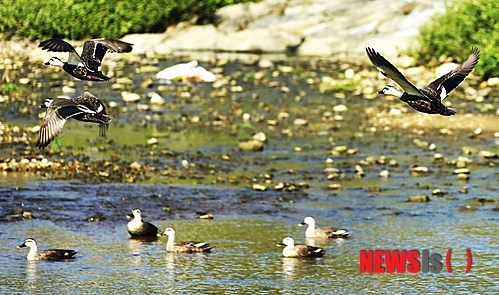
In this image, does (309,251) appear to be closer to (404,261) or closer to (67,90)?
(404,261)

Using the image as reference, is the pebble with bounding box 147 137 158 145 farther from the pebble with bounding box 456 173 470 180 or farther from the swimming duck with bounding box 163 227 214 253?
the swimming duck with bounding box 163 227 214 253

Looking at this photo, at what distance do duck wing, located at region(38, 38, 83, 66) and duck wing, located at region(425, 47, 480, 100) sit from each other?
16.0 ft

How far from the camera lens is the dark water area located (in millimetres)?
16031

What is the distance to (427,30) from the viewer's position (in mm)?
39500

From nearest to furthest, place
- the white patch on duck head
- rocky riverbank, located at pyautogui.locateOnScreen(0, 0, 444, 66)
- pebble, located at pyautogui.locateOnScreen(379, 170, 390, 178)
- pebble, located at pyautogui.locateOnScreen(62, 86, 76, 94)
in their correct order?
the white patch on duck head, pebble, located at pyautogui.locateOnScreen(379, 170, 390, 178), pebble, located at pyautogui.locateOnScreen(62, 86, 76, 94), rocky riverbank, located at pyautogui.locateOnScreen(0, 0, 444, 66)

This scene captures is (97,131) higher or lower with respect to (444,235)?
higher

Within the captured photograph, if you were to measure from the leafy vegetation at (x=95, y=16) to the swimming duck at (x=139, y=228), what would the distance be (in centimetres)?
2600

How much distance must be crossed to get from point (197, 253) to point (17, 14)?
28204 mm

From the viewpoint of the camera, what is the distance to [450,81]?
49.3ft

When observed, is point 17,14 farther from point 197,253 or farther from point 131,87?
point 197,253

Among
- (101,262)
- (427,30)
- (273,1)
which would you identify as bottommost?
(101,262)

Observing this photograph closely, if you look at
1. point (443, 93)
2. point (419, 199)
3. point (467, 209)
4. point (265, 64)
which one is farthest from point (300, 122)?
point (443, 93)

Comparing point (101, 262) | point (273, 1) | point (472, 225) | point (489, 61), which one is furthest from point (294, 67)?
point (101, 262)

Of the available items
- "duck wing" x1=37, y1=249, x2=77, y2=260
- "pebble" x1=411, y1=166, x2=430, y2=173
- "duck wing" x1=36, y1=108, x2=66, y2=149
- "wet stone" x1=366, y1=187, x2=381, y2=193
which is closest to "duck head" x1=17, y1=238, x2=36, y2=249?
"duck wing" x1=37, y1=249, x2=77, y2=260
